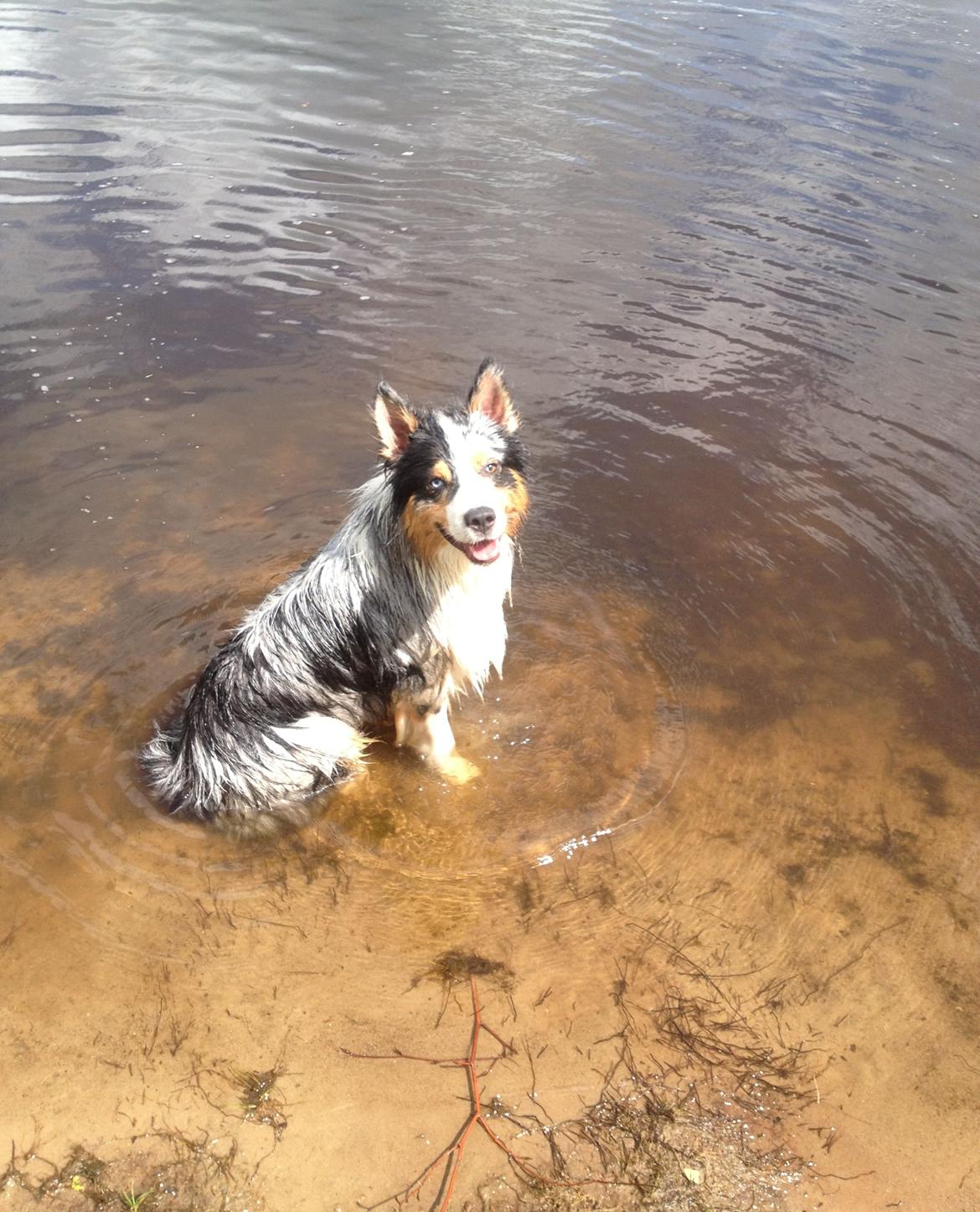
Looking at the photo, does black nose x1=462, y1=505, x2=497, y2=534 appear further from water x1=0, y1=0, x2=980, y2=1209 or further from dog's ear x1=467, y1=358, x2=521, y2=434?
water x1=0, y1=0, x2=980, y2=1209

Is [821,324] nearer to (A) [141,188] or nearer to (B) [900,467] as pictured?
(B) [900,467]

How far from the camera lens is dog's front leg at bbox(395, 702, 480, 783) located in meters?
5.12

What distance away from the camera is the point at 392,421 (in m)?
A: 4.13

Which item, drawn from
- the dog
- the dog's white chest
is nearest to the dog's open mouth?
the dog

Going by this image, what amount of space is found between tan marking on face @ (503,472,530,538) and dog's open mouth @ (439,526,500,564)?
19 cm

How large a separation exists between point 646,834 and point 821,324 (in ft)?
20.8

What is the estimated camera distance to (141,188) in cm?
1130

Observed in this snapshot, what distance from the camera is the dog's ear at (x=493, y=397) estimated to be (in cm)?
422

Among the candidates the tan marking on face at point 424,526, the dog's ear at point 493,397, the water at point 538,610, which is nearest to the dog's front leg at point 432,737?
the water at point 538,610

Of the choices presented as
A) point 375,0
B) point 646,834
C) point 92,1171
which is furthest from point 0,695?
point 375,0

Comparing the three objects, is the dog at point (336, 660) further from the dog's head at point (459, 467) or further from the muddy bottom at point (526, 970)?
the muddy bottom at point (526, 970)

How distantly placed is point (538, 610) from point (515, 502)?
2.01 meters

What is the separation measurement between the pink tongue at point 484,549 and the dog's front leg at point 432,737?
48.1 inches

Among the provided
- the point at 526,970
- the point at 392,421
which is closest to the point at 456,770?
the point at 526,970
